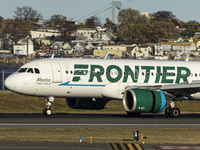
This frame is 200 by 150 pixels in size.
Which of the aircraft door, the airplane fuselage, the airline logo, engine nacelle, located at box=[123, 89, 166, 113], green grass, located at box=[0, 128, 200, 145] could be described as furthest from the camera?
the airline logo

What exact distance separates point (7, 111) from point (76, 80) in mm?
7916

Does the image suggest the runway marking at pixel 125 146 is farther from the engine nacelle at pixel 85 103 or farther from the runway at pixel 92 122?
the engine nacelle at pixel 85 103

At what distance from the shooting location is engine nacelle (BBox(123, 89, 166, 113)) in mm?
36156

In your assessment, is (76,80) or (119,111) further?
(119,111)

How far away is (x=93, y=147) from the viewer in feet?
77.1

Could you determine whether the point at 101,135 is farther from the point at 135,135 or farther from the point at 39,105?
the point at 39,105

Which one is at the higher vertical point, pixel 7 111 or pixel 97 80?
pixel 97 80

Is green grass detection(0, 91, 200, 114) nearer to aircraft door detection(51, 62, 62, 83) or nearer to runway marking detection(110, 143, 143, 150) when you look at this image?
aircraft door detection(51, 62, 62, 83)

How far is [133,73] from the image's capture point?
1554 inches

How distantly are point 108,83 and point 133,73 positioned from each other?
224cm

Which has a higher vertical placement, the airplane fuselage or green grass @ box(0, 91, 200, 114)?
the airplane fuselage

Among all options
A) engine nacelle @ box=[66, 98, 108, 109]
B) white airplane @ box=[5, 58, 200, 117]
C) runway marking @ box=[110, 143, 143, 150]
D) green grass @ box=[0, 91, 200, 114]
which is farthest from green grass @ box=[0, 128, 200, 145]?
green grass @ box=[0, 91, 200, 114]

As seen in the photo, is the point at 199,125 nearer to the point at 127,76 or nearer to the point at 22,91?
the point at 127,76

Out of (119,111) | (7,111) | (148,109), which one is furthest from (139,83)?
(7,111)
